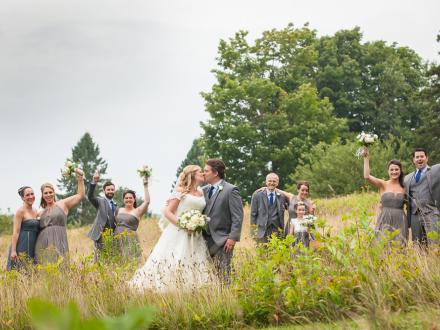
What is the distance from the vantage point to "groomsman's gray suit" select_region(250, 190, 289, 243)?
1064cm

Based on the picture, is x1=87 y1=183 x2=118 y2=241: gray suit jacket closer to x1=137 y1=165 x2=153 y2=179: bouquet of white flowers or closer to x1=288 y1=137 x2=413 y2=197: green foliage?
x1=137 y1=165 x2=153 y2=179: bouquet of white flowers

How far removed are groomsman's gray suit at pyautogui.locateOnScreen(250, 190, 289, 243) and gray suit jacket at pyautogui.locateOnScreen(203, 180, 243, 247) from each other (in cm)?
268

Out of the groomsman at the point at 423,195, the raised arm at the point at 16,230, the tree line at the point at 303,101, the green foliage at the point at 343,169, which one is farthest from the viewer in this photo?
the tree line at the point at 303,101

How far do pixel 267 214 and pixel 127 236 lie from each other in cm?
237

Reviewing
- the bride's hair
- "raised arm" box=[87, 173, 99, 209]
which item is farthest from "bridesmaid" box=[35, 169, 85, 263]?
the bride's hair

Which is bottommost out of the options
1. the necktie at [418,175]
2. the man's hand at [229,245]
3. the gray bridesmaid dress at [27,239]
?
the man's hand at [229,245]

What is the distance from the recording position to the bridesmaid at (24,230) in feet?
29.4

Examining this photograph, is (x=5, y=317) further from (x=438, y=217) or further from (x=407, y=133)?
(x=407, y=133)

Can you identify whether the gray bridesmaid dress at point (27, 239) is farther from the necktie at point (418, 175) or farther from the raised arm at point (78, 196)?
the necktie at point (418, 175)

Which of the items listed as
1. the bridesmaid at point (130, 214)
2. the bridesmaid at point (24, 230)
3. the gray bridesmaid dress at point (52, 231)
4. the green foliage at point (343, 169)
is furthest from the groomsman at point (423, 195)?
the green foliage at point (343, 169)

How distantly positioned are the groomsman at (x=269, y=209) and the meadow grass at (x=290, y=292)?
396 centimetres

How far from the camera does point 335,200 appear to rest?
21.1 metres

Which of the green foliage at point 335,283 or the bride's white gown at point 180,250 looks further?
the bride's white gown at point 180,250

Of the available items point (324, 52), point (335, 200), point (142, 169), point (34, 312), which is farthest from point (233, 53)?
point (34, 312)
